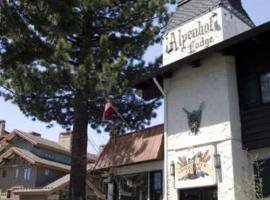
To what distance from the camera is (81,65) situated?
57.9 feet

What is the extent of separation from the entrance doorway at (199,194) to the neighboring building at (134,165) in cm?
141

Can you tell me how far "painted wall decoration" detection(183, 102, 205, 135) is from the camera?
48.2ft

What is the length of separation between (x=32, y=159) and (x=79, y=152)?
66.1 feet

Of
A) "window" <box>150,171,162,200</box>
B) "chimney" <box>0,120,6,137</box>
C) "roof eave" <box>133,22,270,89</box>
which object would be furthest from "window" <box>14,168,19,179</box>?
"window" <box>150,171,162,200</box>

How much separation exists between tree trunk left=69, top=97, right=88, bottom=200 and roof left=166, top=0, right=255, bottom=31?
4.78 meters

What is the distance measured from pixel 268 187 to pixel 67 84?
28.9 ft

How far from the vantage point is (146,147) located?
Result: 1656 centimetres

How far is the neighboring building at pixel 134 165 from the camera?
1620 centimetres

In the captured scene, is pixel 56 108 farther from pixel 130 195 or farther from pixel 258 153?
pixel 258 153

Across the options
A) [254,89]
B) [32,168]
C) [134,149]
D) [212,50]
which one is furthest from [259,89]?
[32,168]

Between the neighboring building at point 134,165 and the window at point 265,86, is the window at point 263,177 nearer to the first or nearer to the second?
the window at point 265,86

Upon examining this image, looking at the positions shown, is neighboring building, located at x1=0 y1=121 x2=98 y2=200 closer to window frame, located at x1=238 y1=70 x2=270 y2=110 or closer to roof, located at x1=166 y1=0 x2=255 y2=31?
roof, located at x1=166 y1=0 x2=255 y2=31

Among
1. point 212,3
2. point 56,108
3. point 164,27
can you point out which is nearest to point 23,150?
point 56,108

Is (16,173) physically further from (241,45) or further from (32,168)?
(241,45)
